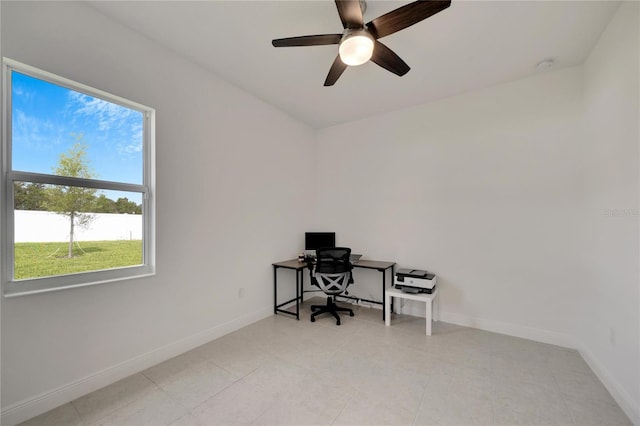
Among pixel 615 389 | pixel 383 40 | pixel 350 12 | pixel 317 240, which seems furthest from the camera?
pixel 317 240

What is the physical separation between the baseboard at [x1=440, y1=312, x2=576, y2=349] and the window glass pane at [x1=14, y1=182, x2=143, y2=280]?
3.75 metres

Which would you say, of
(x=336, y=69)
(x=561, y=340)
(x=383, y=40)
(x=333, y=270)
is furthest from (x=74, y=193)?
(x=561, y=340)

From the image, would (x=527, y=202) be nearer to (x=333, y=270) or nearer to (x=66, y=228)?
(x=333, y=270)

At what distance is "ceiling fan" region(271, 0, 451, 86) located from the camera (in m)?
1.62

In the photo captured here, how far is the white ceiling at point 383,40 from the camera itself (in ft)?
6.72

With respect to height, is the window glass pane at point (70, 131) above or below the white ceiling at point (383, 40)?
below

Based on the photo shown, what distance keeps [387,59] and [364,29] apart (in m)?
0.39

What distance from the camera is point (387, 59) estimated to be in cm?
214

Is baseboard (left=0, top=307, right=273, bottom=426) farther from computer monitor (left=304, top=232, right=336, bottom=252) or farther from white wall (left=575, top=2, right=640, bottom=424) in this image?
white wall (left=575, top=2, right=640, bottom=424)

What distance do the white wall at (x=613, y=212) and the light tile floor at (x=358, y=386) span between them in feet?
0.89

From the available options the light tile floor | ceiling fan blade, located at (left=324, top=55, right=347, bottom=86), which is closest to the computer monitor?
the light tile floor

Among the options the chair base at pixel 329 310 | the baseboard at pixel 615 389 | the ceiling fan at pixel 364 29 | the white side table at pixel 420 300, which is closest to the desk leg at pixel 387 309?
the white side table at pixel 420 300

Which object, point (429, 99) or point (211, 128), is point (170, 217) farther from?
point (429, 99)

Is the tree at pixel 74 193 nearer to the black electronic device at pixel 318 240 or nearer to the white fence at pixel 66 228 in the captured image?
the white fence at pixel 66 228
